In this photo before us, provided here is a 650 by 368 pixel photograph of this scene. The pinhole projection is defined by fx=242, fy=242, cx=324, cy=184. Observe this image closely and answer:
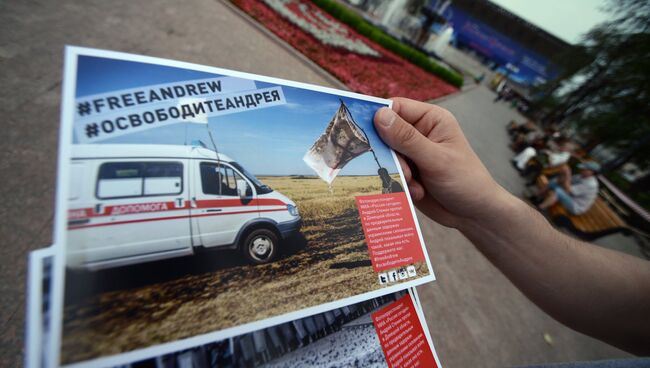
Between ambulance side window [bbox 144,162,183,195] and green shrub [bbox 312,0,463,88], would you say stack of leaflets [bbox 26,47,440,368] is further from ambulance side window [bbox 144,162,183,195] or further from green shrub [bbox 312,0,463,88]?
green shrub [bbox 312,0,463,88]

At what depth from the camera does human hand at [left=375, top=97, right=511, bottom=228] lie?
1443 mm

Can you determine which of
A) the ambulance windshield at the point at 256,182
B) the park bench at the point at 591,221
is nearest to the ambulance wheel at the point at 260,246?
the ambulance windshield at the point at 256,182

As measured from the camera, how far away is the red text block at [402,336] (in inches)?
45.1

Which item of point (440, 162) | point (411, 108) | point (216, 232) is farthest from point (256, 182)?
point (411, 108)

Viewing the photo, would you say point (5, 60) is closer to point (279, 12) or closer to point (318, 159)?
point (318, 159)

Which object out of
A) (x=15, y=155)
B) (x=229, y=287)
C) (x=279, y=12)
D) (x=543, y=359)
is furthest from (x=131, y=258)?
(x=279, y=12)

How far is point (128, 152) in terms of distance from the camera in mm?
814

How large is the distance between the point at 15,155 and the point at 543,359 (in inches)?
229

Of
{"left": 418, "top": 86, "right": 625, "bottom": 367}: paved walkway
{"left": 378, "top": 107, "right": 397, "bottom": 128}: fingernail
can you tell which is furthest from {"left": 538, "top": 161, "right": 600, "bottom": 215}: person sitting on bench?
{"left": 378, "top": 107, "right": 397, "bottom": 128}: fingernail

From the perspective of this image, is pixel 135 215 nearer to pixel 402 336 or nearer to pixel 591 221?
pixel 402 336

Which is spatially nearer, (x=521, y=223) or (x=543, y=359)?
(x=521, y=223)

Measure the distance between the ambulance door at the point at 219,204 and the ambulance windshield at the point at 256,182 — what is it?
0.02 meters

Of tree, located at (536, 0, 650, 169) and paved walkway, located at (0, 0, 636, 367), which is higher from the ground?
tree, located at (536, 0, 650, 169)

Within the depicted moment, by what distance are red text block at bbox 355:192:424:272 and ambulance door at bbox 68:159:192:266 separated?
2.57 feet
